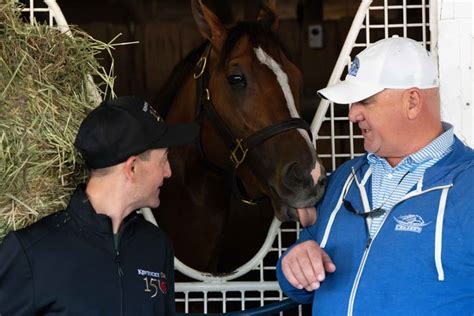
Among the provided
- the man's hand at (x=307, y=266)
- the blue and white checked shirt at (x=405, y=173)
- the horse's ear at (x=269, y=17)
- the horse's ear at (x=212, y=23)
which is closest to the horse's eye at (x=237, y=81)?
the horse's ear at (x=212, y=23)

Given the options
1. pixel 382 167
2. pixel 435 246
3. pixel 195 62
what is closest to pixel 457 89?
pixel 382 167

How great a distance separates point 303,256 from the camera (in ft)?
6.49

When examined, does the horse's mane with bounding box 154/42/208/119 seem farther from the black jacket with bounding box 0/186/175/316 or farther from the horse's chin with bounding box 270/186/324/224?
the black jacket with bounding box 0/186/175/316

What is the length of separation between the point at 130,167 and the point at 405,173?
70cm

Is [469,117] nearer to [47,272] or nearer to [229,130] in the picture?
[229,130]

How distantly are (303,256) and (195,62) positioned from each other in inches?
63.6

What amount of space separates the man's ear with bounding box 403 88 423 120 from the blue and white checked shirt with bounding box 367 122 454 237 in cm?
9

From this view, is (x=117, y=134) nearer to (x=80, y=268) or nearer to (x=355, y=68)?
(x=80, y=268)

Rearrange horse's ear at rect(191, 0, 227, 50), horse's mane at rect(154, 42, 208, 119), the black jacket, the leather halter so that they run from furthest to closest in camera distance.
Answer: horse's mane at rect(154, 42, 208, 119)
horse's ear at rect(191, 0, 227, 50)
the leather halter
the black jacket

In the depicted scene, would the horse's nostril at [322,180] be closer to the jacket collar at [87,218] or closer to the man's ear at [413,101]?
the man's ear at [413,101]

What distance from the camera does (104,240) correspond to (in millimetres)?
1933

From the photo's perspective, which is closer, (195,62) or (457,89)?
(457,89)

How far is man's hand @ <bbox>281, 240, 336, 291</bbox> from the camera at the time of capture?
6.35 feet

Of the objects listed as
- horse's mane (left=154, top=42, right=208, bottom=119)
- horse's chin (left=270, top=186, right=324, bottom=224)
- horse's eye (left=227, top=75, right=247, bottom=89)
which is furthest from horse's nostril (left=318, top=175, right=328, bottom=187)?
horse's mane (left=154, top=42, right=208, bottom=119)
